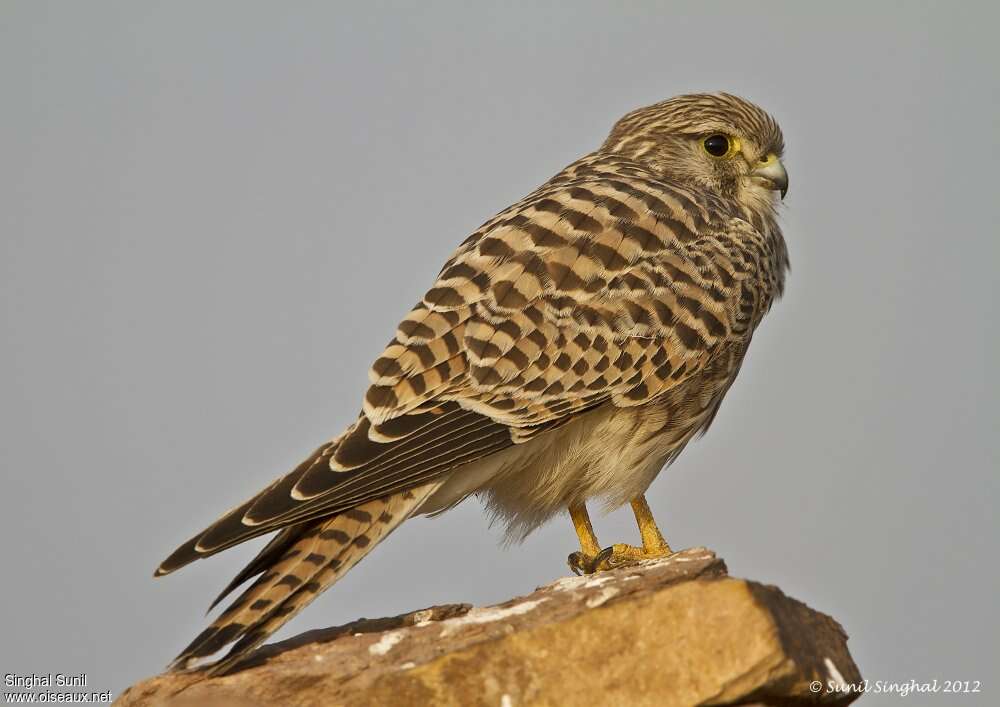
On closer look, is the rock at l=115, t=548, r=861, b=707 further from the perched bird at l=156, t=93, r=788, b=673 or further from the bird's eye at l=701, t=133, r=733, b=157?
the bird's eye at l=701, t=133, r=733, b=157

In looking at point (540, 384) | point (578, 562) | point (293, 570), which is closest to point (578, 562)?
point (578, 562)

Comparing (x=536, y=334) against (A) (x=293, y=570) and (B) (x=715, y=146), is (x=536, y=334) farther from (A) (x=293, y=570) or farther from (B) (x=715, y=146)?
(B) (x=715, y=146)

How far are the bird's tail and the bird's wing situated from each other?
87 millimetres

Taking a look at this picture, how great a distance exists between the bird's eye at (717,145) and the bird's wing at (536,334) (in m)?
0.62

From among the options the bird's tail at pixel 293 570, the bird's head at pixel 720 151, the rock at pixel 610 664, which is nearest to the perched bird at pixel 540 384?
the bird's tail at pixel 293 570

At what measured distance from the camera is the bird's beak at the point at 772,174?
5801 mm

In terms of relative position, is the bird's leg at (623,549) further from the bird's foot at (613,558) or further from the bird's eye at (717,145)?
the bird's eye at (717,145)

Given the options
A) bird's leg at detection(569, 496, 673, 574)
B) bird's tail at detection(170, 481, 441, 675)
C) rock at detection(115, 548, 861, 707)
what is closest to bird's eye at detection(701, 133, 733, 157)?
bird's leg at detection(569, 496, 673, 574)

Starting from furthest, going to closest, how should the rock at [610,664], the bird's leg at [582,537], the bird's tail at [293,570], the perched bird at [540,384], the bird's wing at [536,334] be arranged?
the bird's leg at [582,537], the bird's wing at [536,334], the perched bird at [540,384], the bird's tail at [293,570], the rock at [610,664]

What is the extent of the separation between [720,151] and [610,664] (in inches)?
114

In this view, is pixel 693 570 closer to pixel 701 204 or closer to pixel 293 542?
pixel 293 542

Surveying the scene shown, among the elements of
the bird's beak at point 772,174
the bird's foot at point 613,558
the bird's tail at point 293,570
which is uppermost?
the bird's beak at point 772,174

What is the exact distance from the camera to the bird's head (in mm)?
5793

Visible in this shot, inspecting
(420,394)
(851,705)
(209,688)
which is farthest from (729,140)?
(209,688)
